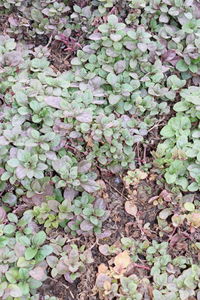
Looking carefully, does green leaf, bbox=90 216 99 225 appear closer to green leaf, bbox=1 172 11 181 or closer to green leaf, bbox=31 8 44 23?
green leaf, bbox=1 172 11 181

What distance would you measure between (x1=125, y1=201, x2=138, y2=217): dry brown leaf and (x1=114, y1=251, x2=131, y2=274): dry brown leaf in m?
0.23

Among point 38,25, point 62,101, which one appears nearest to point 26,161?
point 62,101

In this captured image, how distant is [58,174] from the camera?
8.05 feet

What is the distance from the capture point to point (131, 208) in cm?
245

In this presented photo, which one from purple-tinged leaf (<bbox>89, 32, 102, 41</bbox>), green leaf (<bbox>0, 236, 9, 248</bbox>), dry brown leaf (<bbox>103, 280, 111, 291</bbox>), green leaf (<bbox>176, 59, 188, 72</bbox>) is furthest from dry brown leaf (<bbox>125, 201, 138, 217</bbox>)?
purple-tinged leaf (<bbox>89, 32, 102, 41</bbox>)

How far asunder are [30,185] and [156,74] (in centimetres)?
100

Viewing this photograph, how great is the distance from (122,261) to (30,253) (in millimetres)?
463

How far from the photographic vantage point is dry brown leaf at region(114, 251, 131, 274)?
223 cm

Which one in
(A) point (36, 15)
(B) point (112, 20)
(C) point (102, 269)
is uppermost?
(B) point (112, 20)

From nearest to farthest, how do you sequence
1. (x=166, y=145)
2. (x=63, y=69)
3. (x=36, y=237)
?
(x=36, y=237) → (x=166, y=145) → (x=63, y=69)

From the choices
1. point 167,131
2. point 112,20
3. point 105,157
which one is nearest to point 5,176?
point 105,157

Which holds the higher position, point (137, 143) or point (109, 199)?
point (137, 143)

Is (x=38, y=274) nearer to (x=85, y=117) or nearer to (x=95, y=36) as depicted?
(x=85, y=117)

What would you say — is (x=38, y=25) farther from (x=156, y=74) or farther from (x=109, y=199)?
(x=109, y=199)
